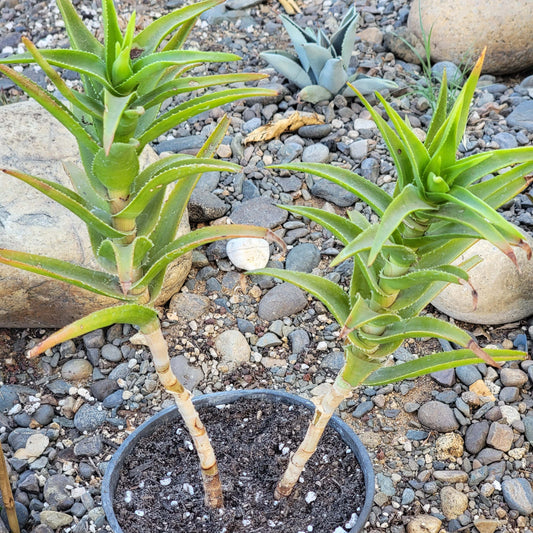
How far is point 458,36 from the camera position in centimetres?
385

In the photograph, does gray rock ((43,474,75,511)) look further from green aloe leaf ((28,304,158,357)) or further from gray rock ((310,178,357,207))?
gray rock ((310,178,357,207))

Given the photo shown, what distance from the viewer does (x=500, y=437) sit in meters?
2.29

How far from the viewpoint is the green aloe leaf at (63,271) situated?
1.20 m

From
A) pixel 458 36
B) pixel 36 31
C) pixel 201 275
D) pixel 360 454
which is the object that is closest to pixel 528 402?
pixel 360 454

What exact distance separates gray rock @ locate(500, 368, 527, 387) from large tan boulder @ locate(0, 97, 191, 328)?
1.27 metres

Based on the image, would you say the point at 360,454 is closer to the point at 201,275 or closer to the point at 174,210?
the point at 174,210

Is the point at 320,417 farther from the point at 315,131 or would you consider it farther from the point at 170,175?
the point at 315,131

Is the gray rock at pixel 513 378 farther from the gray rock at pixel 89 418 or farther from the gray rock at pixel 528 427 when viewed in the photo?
the gray rock at pixel 89 418

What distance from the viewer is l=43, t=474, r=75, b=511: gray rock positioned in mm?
2158

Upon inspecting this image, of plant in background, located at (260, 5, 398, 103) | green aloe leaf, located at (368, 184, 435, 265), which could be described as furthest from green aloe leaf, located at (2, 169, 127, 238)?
plant in background, located at (260, 5, 398, 103)

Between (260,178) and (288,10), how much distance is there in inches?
69.7

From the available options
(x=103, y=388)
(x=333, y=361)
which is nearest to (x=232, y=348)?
(x=333, y=361)

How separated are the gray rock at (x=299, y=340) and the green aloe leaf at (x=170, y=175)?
58.9 inches

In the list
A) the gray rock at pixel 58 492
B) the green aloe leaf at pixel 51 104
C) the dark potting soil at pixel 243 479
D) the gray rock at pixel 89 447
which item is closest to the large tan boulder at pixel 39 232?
the gray rock at pixel 89 447
